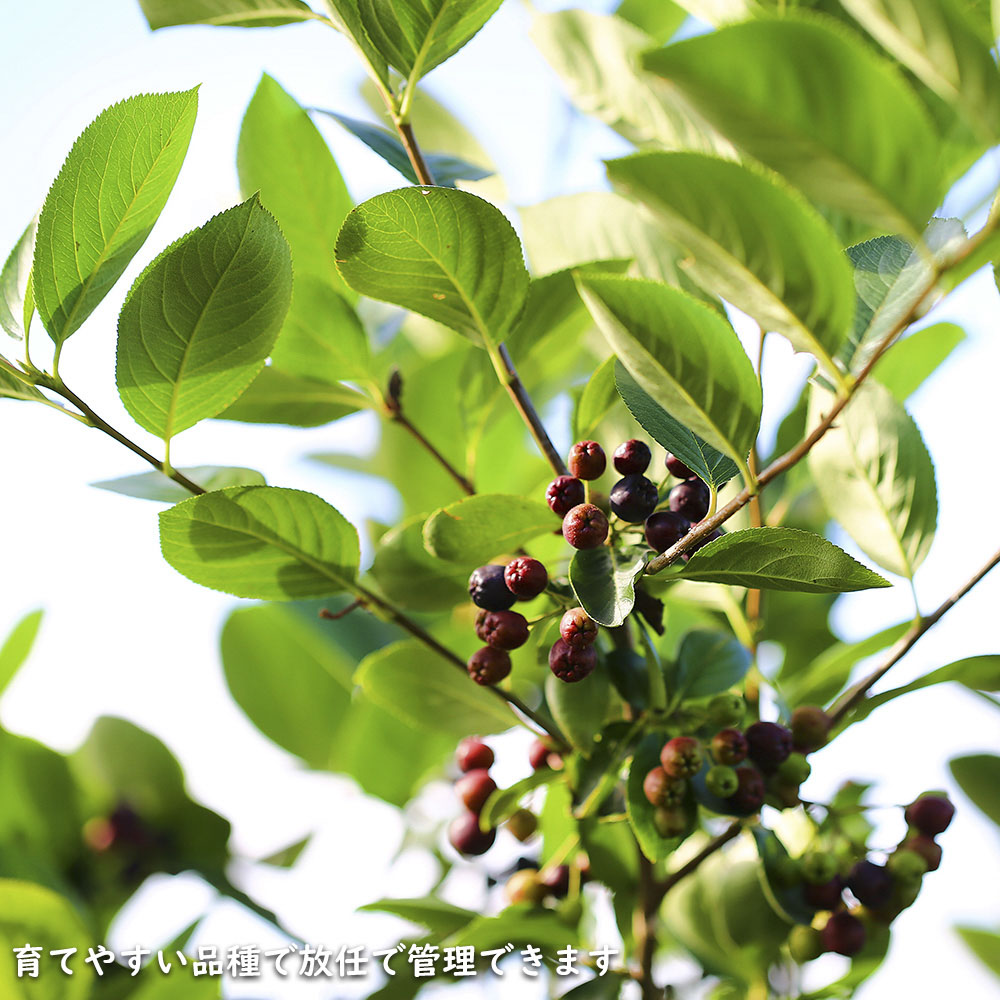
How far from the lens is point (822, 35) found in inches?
18.0

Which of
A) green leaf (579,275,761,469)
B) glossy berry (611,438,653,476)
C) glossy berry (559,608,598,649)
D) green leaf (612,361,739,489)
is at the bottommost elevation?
glossy berry (559,608,598,649)

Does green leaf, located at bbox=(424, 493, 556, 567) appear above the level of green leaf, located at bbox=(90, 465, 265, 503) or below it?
below

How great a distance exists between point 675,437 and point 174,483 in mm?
473

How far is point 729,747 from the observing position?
2.77 ft

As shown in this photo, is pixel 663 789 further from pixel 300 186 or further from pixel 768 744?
pixel 300 186

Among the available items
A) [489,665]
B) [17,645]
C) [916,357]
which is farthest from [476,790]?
[17,645]

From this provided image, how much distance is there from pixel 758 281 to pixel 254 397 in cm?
66

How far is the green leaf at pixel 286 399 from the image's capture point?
1.05 metres

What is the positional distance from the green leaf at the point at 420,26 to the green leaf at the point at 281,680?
1099 millimetres

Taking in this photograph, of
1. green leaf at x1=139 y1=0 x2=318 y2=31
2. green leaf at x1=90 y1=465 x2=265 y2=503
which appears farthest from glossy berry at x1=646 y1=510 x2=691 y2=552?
green leaf at x1=139 y1=0 x2=318 y2=31

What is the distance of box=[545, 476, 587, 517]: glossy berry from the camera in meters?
0.76

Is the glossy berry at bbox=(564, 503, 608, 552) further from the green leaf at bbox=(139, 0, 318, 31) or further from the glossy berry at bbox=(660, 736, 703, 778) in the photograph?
the green leaf at bbox=(139, 0, 318, 31)

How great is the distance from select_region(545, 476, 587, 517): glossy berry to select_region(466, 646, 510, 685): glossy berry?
0.49 ft

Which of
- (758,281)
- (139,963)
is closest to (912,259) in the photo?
(758,281)
